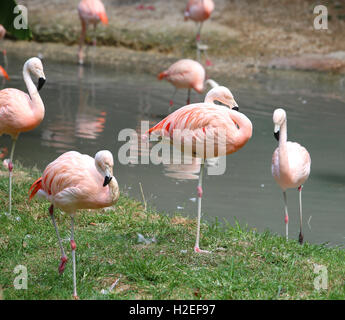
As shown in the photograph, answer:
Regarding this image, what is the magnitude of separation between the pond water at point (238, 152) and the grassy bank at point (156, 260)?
23.9 inches

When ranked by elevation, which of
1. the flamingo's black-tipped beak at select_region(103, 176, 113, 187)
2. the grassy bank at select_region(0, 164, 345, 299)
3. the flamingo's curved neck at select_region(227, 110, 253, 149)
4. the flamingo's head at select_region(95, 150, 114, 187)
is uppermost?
the flamingo's curved neck at select_region(227, 110, 253, 149)

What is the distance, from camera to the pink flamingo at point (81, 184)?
3.55 m

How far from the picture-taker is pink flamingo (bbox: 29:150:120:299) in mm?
3553

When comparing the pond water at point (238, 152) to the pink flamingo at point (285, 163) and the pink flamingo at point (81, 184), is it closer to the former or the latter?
the pink flamingo at point (285, 163)

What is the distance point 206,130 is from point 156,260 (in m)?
0.94

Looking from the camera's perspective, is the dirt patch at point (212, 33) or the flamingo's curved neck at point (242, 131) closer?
the flamingo's curved neck at point (242, 131)

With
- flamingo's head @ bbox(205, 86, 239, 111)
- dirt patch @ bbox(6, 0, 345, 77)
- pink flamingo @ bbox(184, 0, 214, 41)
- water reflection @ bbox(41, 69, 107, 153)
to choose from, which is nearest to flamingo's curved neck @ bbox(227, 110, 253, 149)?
flamingo's head @ bbox(205, 86, 239, 111)

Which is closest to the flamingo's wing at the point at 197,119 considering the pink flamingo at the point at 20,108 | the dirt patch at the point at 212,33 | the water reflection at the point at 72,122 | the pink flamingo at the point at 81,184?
the pink flamingo at the point at 81,184

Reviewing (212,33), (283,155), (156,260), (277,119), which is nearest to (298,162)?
(283,155)

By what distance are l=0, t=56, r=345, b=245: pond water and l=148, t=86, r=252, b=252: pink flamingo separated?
897 millimetres

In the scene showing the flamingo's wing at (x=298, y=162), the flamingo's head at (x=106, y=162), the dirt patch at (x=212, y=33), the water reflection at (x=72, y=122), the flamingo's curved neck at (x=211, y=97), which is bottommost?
the water reflection at (x=72, y=122)

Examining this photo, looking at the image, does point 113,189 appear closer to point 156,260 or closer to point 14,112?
point 156,260

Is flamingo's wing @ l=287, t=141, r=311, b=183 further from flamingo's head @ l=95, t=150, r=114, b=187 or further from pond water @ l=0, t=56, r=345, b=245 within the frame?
flamingo's head @ l=95, t=150, r=114, b=187
